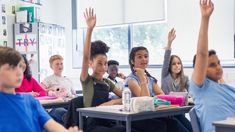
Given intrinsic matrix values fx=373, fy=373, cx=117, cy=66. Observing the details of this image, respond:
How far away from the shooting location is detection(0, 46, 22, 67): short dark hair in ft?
5.25

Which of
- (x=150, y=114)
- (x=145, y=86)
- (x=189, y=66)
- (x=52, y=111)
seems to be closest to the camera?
(x=150, y=114)

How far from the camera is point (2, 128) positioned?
1607 millimetres

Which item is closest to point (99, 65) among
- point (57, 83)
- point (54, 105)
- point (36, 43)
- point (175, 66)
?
point (54, 105)

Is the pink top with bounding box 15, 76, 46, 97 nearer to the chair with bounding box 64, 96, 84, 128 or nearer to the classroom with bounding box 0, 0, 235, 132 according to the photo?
the classroom with bounding box 0, 0, 235, 132

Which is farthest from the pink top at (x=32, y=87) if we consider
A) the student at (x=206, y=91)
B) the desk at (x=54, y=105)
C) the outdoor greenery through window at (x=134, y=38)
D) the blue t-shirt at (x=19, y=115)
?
the outdoor greenery through window at (x=134, y=38)

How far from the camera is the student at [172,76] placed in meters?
4.01

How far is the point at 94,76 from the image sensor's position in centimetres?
323

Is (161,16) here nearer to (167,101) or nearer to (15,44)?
(15,44)

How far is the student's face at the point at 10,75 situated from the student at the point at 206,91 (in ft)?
3.61

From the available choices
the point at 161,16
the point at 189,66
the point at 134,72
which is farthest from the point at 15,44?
the point at 134,72

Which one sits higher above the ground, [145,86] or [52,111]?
[145,86]

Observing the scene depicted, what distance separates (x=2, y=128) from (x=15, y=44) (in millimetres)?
5026

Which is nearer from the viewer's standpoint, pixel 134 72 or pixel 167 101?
pixel 167 101

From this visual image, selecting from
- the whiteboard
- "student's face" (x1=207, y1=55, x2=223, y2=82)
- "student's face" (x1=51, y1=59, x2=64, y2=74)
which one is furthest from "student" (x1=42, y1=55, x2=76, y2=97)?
"student's face" (x1=207, y1=55, x2=223, y2=82)
